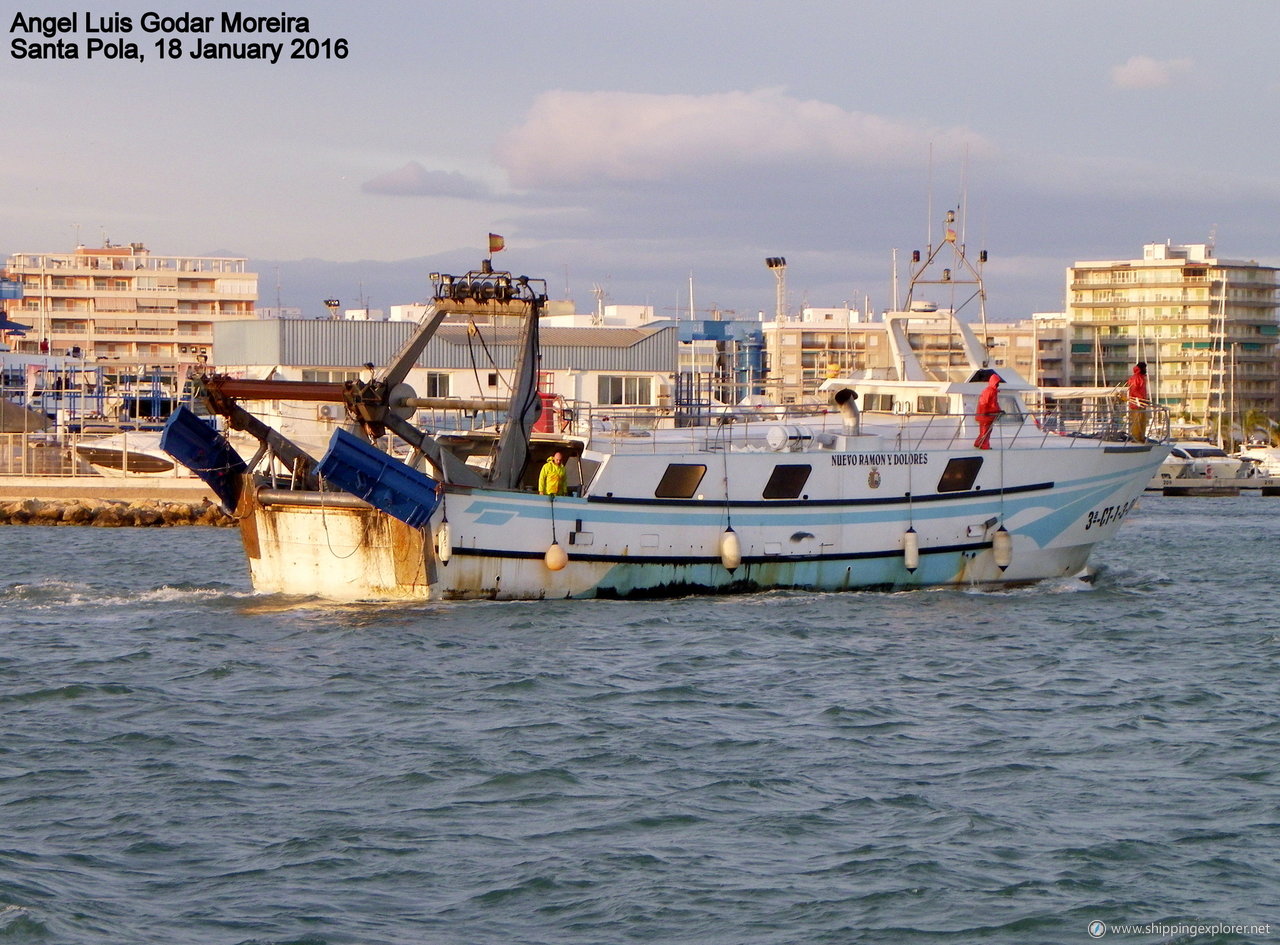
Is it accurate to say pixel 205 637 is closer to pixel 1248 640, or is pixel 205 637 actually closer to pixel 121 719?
pixel 121 719

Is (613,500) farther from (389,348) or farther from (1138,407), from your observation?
(389,348)

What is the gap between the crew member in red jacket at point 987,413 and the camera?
26.3m

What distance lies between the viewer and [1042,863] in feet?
41.1

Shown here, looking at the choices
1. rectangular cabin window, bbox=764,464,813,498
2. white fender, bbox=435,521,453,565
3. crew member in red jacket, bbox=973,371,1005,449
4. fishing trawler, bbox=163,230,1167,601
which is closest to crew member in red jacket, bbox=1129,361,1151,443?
fishing trawler, bbox=163,230,1167,601

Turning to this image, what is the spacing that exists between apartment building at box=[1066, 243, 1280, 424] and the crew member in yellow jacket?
105560 mm

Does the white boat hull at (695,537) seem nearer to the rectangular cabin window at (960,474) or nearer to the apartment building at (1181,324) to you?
the rectangular cabin window at (960,474)

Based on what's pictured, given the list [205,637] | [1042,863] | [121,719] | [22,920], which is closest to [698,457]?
[205,637]

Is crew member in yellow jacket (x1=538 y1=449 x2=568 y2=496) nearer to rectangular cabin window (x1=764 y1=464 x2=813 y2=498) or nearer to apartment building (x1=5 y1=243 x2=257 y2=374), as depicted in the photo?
rectangular cabin window (x1=764 y1=464 x2=813 y2=498)

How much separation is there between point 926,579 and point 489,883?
1515cm

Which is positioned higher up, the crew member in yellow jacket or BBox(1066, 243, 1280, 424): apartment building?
BBox(1066, 243, 1280, 424): apartment building

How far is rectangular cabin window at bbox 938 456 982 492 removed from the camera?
1018 inches

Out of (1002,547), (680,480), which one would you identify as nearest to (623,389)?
(1002,547)

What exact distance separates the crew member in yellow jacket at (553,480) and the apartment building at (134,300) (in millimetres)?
99044

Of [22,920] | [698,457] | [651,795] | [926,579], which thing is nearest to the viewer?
[22,920]
